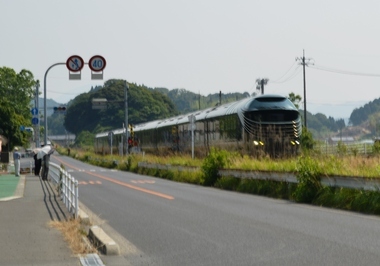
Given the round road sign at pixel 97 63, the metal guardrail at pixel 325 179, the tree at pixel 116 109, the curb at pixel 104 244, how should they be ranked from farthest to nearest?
1. the tree at pixel 116 109
2. the round road sign at pixel 97 63
3. the metal guardrail at pixel 325 179
4. the curb at pixel 104 244

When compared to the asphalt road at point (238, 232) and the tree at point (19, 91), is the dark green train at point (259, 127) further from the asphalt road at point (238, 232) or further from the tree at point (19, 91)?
the tree at point (19, 91)

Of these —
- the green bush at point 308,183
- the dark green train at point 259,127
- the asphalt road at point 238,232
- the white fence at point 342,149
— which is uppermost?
the dark green train at point 259,127

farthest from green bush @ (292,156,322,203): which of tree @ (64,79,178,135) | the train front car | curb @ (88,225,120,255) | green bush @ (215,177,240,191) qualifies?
tree @ (64,79,178,135)

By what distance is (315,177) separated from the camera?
69.7 ft

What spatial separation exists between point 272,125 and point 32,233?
24118 mm

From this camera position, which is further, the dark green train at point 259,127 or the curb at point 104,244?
the dark green train at point 259,127

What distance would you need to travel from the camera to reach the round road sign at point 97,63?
33.6 meters

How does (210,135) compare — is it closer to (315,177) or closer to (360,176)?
(315,177)

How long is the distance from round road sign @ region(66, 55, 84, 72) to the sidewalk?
1176 cm

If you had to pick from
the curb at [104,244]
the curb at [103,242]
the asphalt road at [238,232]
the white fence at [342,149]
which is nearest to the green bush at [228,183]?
the white fence at [342,149]

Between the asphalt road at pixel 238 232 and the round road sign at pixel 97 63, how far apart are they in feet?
40.0

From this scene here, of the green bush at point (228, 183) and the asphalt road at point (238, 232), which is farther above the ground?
the green bush at point (228, 183)

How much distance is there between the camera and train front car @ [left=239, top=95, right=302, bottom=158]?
119ft

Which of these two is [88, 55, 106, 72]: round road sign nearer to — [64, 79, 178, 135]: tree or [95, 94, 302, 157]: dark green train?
[95, 94, 302, 157]: dark green train
